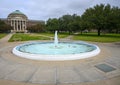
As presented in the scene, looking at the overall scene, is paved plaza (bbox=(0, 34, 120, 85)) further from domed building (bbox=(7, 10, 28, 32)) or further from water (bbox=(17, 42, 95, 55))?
domed building (bbox=(7, 10, 28, 32))

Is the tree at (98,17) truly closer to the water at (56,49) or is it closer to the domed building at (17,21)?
the water at (56,49)

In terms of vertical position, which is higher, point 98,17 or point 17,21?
point 17,21

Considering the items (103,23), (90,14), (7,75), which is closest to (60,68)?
(7,75)

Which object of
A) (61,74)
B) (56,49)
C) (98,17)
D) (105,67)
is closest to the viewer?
(61,74)

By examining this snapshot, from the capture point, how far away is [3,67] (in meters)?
9.17

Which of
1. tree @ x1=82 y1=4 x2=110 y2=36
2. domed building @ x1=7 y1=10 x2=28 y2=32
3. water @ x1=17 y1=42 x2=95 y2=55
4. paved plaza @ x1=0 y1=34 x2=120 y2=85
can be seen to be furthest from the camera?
domed building @ x1=7 y1=10 x2=28 y2=32

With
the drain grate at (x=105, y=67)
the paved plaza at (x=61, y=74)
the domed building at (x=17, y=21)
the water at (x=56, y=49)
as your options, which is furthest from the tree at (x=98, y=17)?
the domed building at (x=17, y=21)

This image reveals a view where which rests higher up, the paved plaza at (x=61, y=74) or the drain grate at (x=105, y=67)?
the drain grate at (x=105, y=67)

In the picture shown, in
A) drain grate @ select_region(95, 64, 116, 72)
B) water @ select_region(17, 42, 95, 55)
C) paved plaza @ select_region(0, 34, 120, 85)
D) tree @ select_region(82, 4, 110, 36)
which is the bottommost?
paved plaza @ select_region(0, 34, 120, 85)

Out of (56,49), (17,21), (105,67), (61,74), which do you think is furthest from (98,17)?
(17,21)

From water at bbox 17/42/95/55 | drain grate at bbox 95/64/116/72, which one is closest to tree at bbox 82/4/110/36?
water at bbox 17/42/95/55

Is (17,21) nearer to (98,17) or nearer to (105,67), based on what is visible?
A: (98,17)

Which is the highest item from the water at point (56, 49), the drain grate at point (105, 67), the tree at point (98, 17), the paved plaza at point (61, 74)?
the tree at point (98, 17)

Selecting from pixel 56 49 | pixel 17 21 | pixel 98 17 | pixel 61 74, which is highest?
pixel 17 21
